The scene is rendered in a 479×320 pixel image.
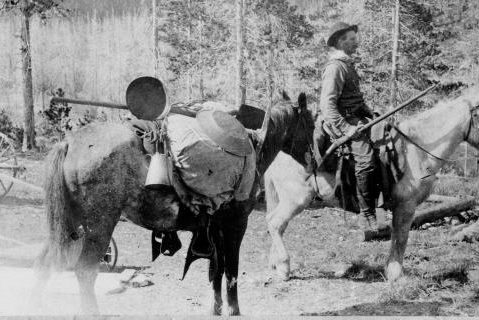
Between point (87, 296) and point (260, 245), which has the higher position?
point (87, 296)

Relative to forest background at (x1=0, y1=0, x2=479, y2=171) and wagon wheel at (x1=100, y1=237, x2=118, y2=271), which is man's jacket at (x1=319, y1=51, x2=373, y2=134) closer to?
wagon wheel at (x1=100, y1=237, x2=118, y2=271)

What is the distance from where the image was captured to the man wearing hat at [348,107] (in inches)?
256

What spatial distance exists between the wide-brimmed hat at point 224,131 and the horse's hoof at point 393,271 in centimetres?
281

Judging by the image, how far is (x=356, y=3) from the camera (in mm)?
26375

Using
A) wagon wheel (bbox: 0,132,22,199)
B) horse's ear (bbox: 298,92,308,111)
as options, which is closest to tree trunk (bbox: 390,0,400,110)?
wagon wheel (bbox: 0,132,22,199)

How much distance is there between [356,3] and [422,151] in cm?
2142

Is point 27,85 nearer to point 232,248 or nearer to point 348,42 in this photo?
point 348,42

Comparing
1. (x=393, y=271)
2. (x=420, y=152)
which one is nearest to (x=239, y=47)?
(x=420, y=152)

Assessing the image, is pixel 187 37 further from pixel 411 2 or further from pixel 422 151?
pixel 422 151

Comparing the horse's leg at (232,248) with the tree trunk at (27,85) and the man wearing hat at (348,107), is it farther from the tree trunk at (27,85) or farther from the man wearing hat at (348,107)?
the tree trunk at (27,85)

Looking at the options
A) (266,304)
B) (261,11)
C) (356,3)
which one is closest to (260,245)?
(266,304)

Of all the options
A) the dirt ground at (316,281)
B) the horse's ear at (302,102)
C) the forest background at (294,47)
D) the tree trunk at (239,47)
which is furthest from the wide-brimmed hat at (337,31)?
the tree trunk at (239,47)

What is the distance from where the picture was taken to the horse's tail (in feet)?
15.3

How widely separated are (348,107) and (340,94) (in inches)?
10.6
